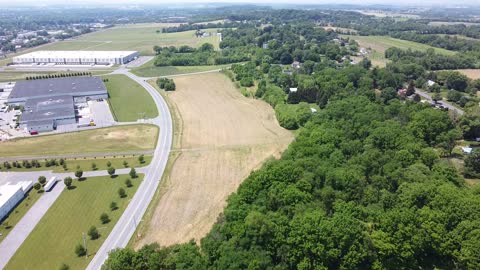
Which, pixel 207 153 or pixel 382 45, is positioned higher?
pixel 382 45

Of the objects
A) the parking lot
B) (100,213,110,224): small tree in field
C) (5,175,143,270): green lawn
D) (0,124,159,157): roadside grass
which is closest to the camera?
(5,175,143,270): green lawn

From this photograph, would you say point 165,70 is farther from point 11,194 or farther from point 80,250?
point 80,250

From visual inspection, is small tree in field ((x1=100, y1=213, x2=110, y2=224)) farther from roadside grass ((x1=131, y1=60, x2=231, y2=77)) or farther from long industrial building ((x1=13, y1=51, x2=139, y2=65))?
long industrial building ((x1=13, y1=51, x2=139, y2=65))

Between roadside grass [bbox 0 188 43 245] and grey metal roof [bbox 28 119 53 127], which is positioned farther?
grey metal roof [bbox 28 119 53 127]

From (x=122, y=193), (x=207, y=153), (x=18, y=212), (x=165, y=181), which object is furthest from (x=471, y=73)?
(x=18, y=212)

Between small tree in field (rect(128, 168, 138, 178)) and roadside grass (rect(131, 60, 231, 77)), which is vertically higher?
roadside grass (rect(131, 60, 231, 77))

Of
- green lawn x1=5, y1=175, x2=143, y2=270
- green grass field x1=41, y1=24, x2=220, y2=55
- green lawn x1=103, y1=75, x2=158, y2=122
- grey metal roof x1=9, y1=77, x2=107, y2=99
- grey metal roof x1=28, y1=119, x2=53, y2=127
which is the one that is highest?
green grass field x1=41, y1=24, x2=220, y2=55

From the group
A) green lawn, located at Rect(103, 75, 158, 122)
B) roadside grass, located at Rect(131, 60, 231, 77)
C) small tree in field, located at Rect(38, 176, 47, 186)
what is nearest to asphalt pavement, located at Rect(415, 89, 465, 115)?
roadside grass, located at Rect(131, 60, 231, 77)

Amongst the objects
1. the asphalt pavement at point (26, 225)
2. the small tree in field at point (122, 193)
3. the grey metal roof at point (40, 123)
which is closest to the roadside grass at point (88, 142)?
the grey metal roof at point (40, 123)

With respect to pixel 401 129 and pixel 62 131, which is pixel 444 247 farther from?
pixel 62 131
